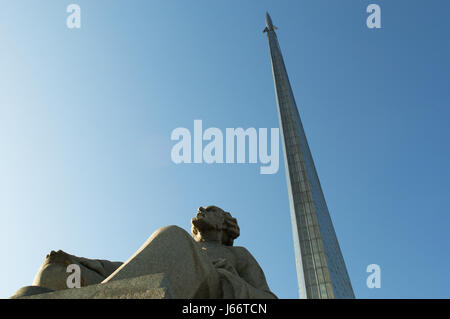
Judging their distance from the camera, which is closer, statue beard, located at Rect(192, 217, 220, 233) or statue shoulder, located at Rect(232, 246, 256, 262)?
statue shoulder, located at Rect(232, 246, 256, 262)

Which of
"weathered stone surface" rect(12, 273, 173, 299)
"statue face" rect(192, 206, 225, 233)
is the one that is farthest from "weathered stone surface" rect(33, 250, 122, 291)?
"statue face" rect(192, 206, 225, 233)

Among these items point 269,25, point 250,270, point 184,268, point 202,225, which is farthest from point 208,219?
point 269,25

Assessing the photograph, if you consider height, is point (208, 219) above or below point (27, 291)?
above

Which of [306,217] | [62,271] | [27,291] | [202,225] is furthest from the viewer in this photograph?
[306,217]

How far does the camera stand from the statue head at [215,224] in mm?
6430

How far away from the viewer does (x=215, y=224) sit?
21.2ft

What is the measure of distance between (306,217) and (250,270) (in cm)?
4109

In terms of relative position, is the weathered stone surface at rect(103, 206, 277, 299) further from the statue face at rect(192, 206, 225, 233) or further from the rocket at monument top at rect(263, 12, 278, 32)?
the rocket at monument top at rect(263, 12, 278, 32)

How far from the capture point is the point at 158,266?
3887 mm

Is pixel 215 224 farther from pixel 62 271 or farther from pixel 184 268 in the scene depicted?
pixel 184 268

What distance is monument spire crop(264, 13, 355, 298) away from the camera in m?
40.2

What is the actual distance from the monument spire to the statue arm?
33.3 metres
